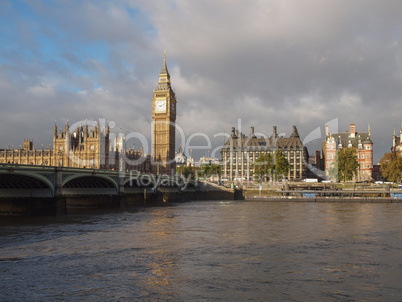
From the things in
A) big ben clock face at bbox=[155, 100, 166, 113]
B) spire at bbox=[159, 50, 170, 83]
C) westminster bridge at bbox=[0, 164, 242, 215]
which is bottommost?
westminster bridge at bbox=[0, 164, 242, 215]

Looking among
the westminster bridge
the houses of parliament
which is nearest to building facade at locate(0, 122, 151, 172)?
the houses of parliament

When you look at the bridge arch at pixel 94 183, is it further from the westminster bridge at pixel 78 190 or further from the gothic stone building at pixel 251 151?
the gothic stone building at pixel 251 151

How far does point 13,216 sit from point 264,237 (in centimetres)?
3280

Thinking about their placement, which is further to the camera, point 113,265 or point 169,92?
point 169,92

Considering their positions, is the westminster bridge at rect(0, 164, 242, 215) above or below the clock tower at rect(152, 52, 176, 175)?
below

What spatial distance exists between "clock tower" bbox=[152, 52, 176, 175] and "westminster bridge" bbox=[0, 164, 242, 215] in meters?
50.3

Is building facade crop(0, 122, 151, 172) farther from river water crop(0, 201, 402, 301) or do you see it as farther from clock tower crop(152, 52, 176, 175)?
river water crop(0, 201, 402, 301)

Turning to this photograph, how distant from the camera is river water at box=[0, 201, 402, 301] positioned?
1923cm

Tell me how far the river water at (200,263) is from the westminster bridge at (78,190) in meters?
11.4

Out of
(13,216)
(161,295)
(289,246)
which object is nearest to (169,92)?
(13,216)

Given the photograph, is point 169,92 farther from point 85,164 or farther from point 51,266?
point 51,266

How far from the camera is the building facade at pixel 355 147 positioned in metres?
134

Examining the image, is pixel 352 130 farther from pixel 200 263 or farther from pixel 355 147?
pixel 200 263

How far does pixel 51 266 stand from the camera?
24094 mm
